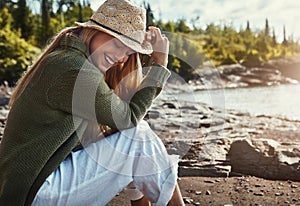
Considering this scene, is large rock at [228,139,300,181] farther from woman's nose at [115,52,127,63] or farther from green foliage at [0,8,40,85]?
green foliage at [0,8,40,85]

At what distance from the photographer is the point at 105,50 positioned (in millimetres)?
1354

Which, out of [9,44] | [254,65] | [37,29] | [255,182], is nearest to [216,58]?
[254,65]

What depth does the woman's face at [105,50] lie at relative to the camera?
4.43 ft

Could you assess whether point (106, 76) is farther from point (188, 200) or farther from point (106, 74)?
point (188, 200)

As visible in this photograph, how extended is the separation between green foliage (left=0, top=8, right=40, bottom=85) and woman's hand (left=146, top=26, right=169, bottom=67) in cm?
1274

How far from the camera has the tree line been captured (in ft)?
15.0

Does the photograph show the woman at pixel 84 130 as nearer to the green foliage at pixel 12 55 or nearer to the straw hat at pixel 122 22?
the straw hat at pixel 122 22

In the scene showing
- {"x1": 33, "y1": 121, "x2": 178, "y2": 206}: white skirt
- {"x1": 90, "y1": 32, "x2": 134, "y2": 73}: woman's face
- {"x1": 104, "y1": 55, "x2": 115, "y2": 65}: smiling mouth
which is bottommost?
{"x1": 33, "y1": 121, "x2": 178, "y2": 206}: white skirt

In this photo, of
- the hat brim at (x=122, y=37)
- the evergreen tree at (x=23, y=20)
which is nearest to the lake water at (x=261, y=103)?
the hat brim at (x=122, y=37)

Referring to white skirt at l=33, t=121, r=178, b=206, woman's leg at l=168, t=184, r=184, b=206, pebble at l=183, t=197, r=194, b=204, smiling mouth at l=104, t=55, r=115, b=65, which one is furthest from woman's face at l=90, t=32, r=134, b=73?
pebble at l=183, t=197, r=194, b=204

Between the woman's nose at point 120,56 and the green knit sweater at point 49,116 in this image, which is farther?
the woman's nose at point 120,56

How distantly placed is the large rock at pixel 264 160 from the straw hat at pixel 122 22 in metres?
1.30

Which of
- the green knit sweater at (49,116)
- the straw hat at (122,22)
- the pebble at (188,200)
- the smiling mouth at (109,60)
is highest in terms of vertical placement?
the straw hat at (122,22)

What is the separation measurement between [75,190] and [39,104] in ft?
0.91
